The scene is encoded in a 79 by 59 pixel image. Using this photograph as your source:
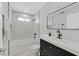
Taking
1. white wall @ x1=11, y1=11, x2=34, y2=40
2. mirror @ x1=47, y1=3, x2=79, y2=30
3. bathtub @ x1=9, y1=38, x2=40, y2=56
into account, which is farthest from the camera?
white wall @ x1=11, y1=11, x2=34, y2=40

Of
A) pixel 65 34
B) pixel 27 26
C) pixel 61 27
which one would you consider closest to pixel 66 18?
pixel 61 27

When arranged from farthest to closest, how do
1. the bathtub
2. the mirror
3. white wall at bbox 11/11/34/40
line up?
white wall at bbox 11/11/34/40, the bathtub, the mirror

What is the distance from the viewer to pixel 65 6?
1469 mm

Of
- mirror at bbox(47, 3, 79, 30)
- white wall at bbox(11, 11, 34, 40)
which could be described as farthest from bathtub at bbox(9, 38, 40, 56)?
mirror at bbox(47, 3, 79, 30)

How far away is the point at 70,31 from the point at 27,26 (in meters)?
3.56

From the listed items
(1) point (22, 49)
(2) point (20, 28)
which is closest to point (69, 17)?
(1) point (22, 49)

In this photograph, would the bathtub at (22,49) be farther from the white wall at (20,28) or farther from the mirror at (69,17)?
the mirror at (69,17)

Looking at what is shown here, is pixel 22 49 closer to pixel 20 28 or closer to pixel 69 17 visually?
pixel 20 28

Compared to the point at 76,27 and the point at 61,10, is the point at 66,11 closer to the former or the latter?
the point at 61,10

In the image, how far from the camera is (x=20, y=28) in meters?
3.99

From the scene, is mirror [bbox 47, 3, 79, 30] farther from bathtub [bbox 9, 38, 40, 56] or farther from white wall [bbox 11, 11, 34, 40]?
white wall [bbox 11, 11, 34, 40]

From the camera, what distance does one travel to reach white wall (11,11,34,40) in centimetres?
368

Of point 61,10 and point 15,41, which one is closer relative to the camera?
point 61,10

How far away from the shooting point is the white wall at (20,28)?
12.1 ft
